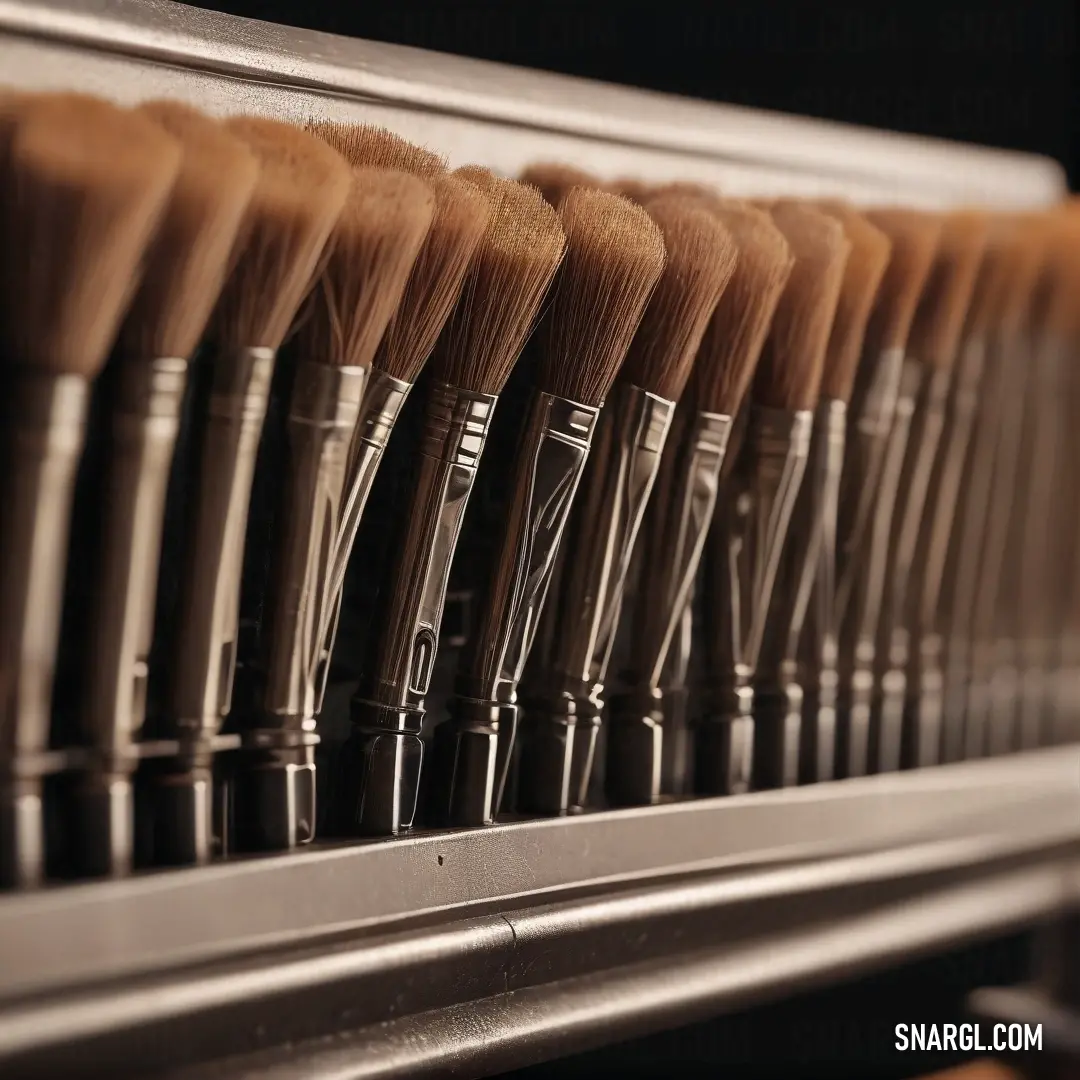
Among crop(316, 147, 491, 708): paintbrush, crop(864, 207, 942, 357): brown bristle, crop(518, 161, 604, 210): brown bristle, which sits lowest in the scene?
crop(316, 147, 491, 708): paintbrush

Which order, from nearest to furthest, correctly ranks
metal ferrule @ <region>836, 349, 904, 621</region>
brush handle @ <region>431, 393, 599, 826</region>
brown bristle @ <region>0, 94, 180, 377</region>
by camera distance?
brown bristle @ <region>0, 94, 180, 377</region>
brush handle @ <region>431, 393, 599, 826</region>
metal ferrule @ <region>836, 349, 904, 621</region>

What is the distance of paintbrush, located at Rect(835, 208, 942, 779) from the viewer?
507 millimetres

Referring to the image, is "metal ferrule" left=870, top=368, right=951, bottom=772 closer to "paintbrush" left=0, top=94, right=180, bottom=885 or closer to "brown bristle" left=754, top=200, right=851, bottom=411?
"brown bristle" left=754, top=200, right=851, bottom=411

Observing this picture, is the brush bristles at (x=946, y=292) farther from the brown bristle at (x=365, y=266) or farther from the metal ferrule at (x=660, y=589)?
the brown bristle at (x=365, y=266)

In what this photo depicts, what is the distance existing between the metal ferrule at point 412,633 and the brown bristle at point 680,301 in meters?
0.06

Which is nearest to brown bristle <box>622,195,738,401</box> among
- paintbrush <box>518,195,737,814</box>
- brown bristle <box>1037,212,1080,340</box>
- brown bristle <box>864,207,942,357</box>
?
paintbrush <box>518,195,737,814</box>

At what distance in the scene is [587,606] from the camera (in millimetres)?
432

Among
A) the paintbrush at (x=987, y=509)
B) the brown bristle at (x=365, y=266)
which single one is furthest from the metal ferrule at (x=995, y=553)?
the brown bristle at (x=365, y=266)

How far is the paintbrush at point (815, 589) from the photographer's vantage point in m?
0.49

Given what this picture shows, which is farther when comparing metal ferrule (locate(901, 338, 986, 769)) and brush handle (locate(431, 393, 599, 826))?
metal ferrule (locate(901, 338, 986, 769))

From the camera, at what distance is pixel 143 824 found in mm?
359

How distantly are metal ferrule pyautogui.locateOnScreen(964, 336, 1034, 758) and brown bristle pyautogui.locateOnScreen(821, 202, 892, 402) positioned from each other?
0.35 feet

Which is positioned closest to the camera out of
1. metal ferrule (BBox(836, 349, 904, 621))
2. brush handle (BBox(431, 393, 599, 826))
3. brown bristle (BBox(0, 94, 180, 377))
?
brown bristle (BBox(0, 94, 180, 377))

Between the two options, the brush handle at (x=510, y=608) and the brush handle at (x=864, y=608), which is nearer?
the brush handle at (x=510, y=608)
